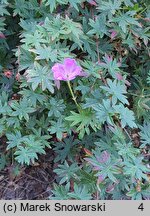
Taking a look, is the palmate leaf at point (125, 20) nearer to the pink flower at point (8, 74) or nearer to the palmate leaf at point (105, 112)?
the palmate leaf at point (105, 112)

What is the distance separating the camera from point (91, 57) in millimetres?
2326

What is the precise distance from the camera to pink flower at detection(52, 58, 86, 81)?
2.03 metres

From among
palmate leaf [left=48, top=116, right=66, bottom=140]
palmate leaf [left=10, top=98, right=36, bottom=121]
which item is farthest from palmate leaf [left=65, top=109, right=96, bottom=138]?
palmate leaf [left=10, top=98, right=36, bottom=121]

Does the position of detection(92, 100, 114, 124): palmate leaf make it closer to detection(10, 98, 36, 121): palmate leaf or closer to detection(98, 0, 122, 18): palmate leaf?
detection(10, 98, 36, 121): palmate leaf

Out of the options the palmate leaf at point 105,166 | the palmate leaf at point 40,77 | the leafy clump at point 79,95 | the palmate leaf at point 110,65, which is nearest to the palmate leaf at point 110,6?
the leafy clump at point 79,95

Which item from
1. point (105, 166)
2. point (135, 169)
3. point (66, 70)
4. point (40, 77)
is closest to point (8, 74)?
point (40, 77)

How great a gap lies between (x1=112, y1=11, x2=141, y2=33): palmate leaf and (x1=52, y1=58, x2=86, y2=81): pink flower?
34 cm

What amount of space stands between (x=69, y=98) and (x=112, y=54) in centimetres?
35

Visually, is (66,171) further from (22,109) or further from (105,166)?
(22,109)

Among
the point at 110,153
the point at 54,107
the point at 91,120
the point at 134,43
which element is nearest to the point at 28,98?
the point at 54,107

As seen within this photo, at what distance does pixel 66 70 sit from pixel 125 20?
466mm

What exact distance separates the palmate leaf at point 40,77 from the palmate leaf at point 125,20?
1.54 ft

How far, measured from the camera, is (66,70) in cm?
203

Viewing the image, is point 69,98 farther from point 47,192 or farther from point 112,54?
point 47,192
